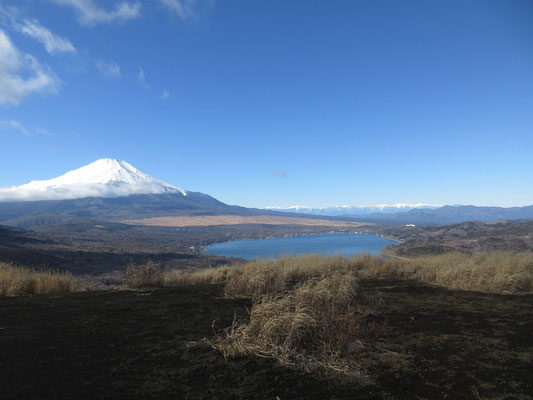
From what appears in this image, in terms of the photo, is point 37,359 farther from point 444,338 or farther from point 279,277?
point 279,277

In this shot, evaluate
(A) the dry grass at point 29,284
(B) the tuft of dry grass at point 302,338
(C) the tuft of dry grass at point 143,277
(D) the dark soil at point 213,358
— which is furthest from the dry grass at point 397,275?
(A) the dry grass at point 29,284

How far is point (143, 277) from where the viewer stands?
26.9 feet

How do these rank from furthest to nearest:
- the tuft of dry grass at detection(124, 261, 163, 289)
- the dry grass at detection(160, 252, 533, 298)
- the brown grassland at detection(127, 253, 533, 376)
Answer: the tuft of dry grass at detection(124, 261, 163, 289)
the dry grass at detection(160, 252, 533, 298)
the brown grassland at detection(127, 253, 533, 376)

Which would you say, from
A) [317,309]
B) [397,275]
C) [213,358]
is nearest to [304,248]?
[397,275]

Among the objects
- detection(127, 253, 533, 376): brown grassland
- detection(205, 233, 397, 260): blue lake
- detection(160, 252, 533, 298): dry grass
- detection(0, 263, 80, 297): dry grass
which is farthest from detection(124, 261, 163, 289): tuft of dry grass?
detection(205, 233, 397, 260): blue lake

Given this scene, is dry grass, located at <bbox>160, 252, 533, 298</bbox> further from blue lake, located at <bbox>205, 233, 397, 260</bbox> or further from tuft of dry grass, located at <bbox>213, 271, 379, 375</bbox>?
blue lake, located at <bbox>205, 233, 397, 260</bbox>

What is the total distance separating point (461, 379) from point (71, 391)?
3.49 m

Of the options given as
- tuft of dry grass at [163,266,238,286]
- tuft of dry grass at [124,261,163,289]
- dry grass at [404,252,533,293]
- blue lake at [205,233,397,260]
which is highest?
dry grass at [404,252,533,293]

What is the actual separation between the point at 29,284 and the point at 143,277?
2.66 metres

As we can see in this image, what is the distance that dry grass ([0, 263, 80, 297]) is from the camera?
22.3ft

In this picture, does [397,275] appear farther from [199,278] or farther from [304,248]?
[304,248]

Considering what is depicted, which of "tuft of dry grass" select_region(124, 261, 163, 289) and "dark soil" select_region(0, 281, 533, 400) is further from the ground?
"dark soil" select_region(0, 281, 533, 400)

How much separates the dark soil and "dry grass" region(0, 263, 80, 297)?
1749 mm

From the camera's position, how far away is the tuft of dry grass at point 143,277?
8.09 m
